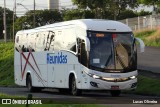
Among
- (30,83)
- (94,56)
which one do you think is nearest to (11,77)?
(30,83)

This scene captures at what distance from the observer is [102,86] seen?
74.0 ft

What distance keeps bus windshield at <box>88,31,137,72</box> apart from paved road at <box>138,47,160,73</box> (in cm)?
952

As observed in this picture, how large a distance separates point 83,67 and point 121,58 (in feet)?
5.91

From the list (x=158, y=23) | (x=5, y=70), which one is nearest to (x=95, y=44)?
(x=5, y=70)

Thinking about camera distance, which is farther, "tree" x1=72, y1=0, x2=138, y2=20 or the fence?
"tree" x1=72, y1=0, x2=138, y2=20

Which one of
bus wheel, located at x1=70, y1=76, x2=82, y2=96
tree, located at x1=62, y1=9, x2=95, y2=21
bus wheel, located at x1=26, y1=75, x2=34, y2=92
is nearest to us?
bus wheel, located at x1=70, y1=76, x2=82, y2=96

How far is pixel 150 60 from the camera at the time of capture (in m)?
39.8

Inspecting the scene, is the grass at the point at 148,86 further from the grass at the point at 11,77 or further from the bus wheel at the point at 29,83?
the bus wheel at the point at 29,83

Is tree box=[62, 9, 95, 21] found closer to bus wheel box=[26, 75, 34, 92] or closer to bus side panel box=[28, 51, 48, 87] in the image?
bus wheel box=[26, 75, 34, 92]

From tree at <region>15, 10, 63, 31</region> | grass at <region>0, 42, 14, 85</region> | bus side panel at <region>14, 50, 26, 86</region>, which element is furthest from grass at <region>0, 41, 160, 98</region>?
tree at <region>15, 10, 63, 31</region>

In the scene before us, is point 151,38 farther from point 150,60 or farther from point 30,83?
point 30,83

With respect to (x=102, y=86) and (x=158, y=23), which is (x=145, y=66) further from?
(x=158, y=23)

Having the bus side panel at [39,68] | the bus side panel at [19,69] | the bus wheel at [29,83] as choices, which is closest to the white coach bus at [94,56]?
the bus side panel at [39,68]

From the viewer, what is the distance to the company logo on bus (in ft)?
83.5
